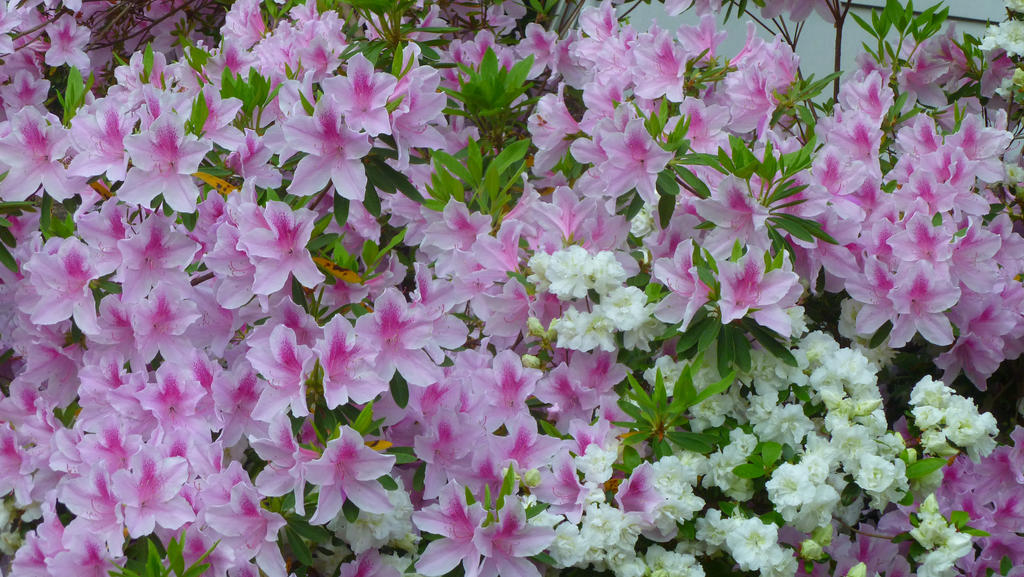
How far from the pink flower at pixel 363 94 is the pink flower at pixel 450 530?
61cm

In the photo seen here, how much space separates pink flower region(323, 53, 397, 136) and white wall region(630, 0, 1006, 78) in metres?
2.10

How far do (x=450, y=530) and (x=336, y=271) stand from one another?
1.52 ft

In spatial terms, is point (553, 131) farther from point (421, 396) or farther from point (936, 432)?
point (936, 432)

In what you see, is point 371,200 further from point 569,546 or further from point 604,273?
point 569,546

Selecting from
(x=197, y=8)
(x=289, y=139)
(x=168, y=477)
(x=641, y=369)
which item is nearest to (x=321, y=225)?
(x=289, y=139)

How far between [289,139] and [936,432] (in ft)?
3.78

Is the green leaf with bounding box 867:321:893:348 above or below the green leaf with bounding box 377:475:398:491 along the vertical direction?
above

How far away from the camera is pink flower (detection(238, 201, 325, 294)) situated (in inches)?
63.2

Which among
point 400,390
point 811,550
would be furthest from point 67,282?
point 811,550

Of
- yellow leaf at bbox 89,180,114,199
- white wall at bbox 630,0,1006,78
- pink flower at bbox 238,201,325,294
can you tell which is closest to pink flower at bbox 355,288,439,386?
pink flower at bbox 238,201,325,294

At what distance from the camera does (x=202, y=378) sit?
1.74m

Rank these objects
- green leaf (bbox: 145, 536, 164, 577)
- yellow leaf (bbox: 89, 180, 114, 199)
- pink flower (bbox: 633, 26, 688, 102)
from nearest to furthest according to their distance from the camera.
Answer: green leaf (bbox: 145, 536, 164, 577) < yellow leaf (bbox: 89, 180, 114, 199) < pink flower (bbox: 633, 26, 688, 102)

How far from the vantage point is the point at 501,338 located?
1.91m

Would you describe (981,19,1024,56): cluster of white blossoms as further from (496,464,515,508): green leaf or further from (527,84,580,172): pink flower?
(496,464,515,508): green leaf
